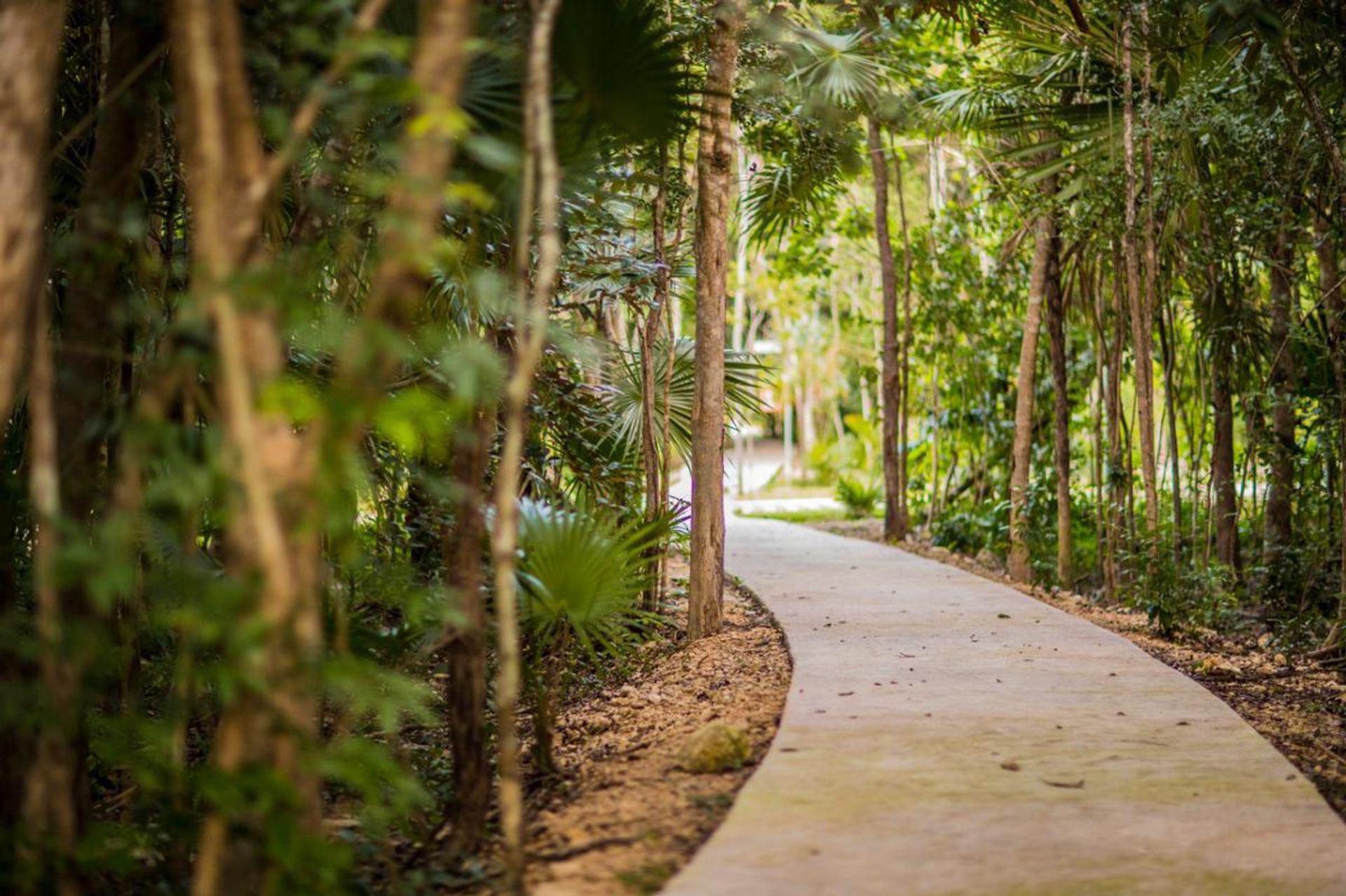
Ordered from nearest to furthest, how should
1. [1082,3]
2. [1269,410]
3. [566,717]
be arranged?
[566,717], [1082,3], [1269,410]

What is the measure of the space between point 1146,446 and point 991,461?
6.16 meters

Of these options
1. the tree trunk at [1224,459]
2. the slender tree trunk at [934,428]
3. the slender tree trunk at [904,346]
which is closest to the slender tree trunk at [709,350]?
the tree trunk at [1224,459]

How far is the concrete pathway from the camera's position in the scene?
3.47 meters

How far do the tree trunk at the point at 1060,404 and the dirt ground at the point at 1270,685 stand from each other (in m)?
1.52

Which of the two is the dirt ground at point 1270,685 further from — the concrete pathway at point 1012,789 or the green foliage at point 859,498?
the green foliage at point 859,498

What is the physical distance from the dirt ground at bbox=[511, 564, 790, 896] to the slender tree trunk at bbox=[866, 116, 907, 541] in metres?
6.27

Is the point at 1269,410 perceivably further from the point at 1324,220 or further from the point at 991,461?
the point at 991,461

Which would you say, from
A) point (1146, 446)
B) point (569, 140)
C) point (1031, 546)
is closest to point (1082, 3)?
point (1146, 446)

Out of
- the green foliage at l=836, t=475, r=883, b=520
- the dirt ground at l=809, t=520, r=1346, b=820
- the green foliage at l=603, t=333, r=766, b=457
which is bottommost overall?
the dirt ground at l=809, t=520, r=1346, b=820

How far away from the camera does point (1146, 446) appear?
842cm

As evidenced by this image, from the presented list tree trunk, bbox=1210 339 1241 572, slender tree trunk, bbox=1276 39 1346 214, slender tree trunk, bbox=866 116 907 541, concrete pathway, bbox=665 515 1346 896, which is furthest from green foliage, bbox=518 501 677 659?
slender tree trunk, bbox=866 116 907 541

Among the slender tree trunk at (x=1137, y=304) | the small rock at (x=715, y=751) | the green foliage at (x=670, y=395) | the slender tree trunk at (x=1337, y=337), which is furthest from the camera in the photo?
the green foliage at (x=670, y=395)

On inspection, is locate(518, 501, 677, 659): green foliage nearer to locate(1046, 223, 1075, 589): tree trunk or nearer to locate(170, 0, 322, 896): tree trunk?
locate(170, 0, 322, 896): tree trunk

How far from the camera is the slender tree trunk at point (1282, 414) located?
930 cm
